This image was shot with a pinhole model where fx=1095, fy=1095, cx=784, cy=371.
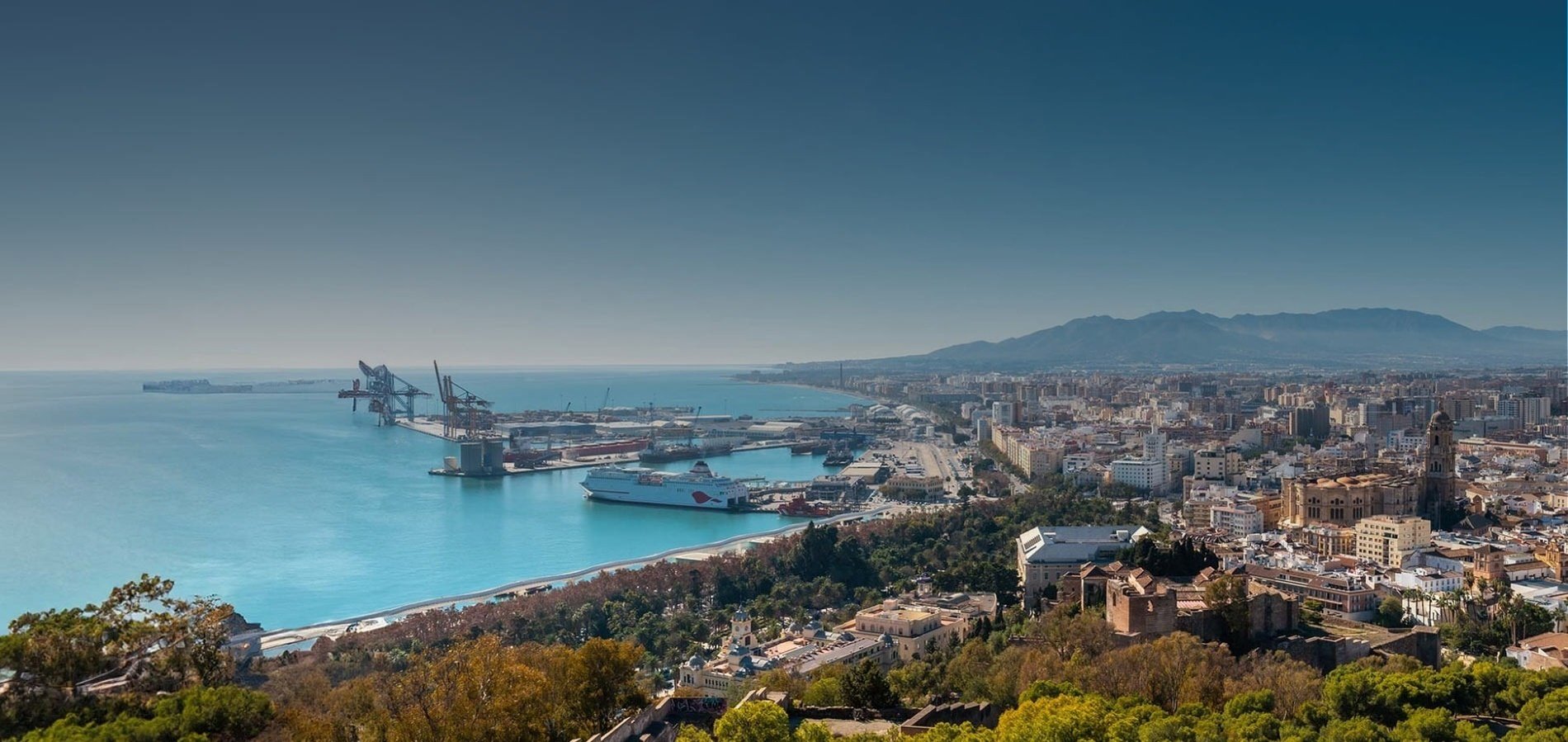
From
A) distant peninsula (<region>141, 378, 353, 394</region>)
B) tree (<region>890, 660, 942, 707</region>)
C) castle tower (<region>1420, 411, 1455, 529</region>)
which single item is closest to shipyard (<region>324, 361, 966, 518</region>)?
castle tower (<region>1420, 411, 1455, 529</region>)

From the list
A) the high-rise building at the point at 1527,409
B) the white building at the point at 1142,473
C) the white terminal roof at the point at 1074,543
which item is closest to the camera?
the white terminal roof at the point at 1074,543

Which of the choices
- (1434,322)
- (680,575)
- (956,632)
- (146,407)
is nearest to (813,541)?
(680,575)

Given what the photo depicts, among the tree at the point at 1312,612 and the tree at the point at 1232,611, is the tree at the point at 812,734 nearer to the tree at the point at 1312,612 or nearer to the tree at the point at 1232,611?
the tree at the point at 1232,611

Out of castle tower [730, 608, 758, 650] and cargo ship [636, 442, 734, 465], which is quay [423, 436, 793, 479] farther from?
castle tower [730, 608, 758, 650]

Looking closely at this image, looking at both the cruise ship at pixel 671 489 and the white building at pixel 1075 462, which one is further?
the white building at pixel 1075 462

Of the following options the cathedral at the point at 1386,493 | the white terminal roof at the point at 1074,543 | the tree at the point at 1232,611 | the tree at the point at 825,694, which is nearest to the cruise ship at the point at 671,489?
the white terminal roof at the point at 1074,543

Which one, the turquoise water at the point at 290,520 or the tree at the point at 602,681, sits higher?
the tree at the point at 602,681

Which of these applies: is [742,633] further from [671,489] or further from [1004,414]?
[1004,414]

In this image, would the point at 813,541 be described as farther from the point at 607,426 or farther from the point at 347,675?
the point at 607,426
